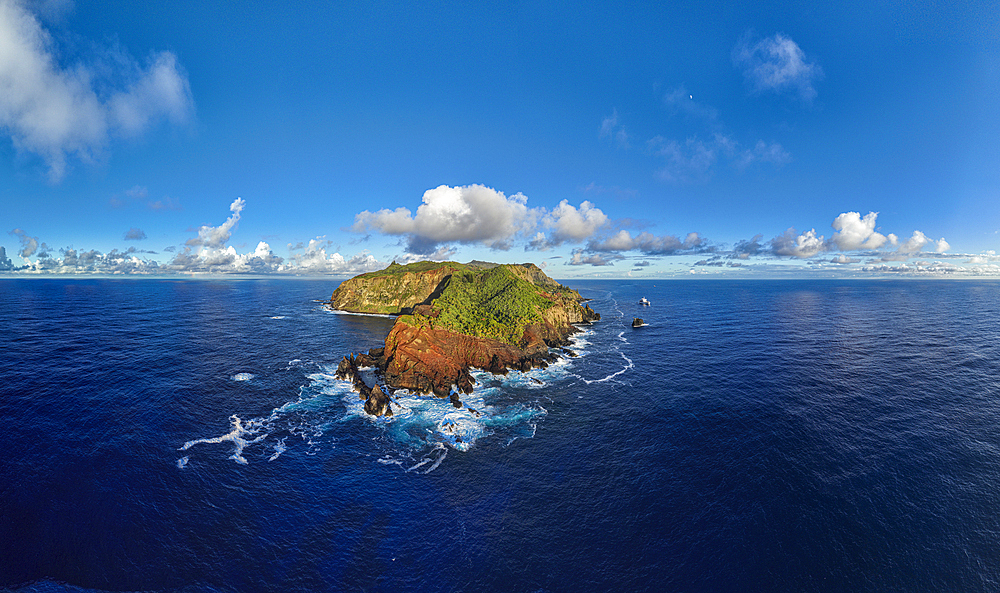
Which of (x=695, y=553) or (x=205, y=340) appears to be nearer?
(x=695, y=553)

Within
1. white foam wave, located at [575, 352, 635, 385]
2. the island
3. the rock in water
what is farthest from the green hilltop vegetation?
white foam wave, located at [575, 352, 635, 385]

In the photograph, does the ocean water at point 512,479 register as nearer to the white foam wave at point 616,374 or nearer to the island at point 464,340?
the white foam wave at point 616,374

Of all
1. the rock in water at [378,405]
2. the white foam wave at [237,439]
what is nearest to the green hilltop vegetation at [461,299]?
the rock in water at [378,405]

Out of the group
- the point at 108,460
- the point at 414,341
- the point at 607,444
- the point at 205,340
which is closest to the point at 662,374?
the point at 607,444

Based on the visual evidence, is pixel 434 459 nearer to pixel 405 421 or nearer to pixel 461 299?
pixel 405 421

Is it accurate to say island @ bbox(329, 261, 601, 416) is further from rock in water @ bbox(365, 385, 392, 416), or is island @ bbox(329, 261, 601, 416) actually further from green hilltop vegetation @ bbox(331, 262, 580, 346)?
green hilltop vegetation @ bbox(331, 262, 580, 346)

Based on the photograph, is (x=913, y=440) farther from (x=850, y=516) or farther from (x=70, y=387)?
(x=70, y=387)
